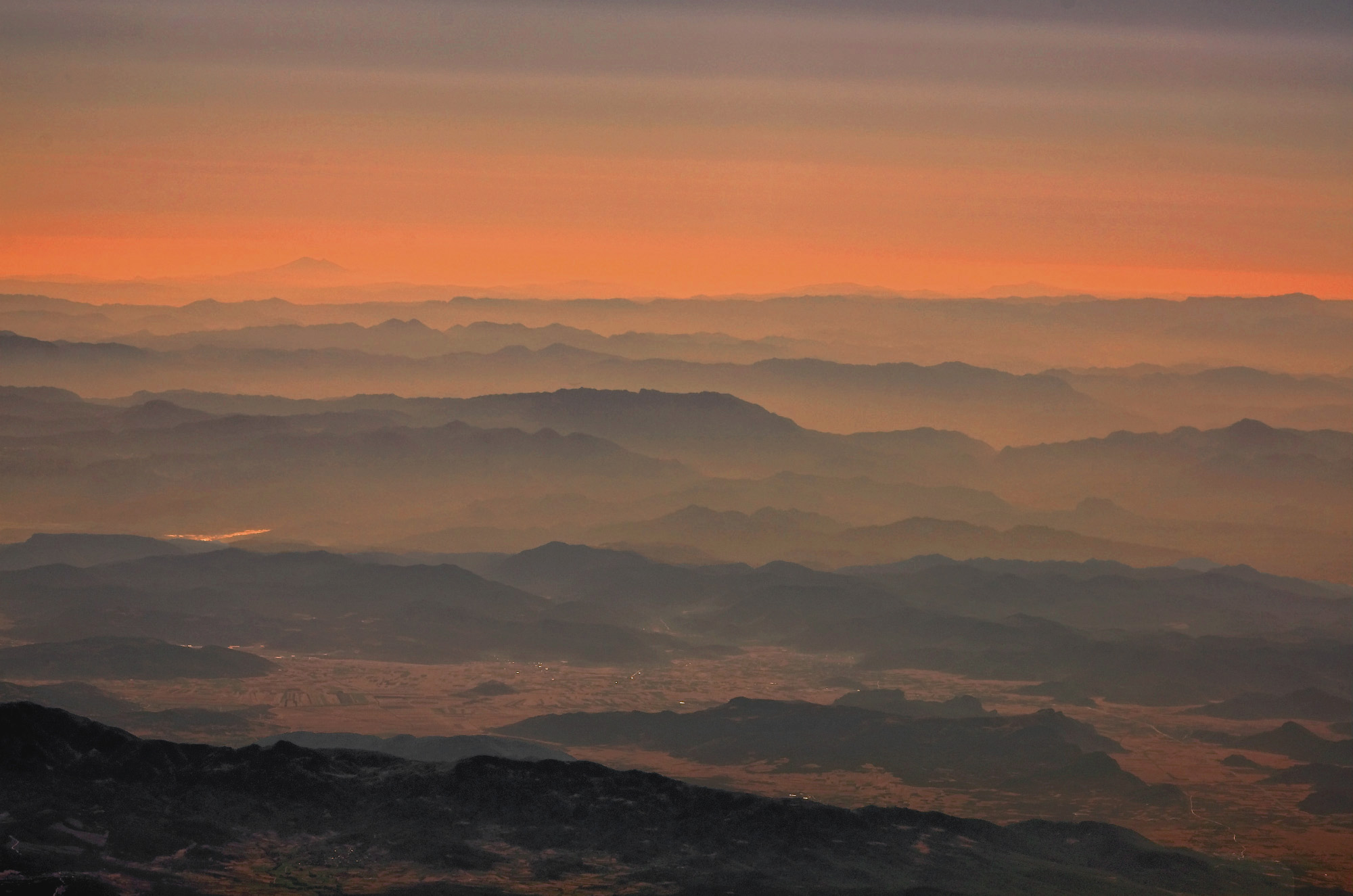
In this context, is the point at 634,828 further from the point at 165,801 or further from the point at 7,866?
the point at 7,866

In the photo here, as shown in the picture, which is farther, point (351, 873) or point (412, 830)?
point (412, 830)

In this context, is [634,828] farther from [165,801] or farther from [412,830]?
[165,801]

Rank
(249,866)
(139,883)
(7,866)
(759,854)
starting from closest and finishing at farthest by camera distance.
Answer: (7,866) < (139,883) < (249,866) < (759,854)

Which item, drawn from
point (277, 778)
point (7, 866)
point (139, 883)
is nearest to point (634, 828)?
point (277, 778)

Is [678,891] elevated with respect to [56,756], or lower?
lower

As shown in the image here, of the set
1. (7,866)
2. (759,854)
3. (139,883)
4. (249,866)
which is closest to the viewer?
(7,866)

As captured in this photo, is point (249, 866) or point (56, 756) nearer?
point (249, 866)

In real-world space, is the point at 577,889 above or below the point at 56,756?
below

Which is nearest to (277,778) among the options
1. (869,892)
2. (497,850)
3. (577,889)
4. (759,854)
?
(497,850)

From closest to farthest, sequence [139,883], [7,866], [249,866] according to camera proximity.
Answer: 1. [7,866]
2. [139,883]
3. [249,866]
